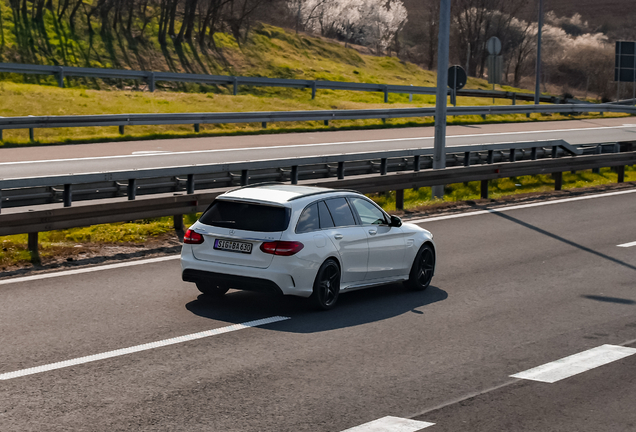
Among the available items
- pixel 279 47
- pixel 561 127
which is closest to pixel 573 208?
pixel 561 127

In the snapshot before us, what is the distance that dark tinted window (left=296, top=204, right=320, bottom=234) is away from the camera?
29.9 feet

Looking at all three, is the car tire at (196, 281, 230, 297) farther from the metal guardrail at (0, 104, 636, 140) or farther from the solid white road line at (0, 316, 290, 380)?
the metal guardrail at (0, 104, 636, 140)

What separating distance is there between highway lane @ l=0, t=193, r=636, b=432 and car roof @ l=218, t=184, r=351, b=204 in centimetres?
119

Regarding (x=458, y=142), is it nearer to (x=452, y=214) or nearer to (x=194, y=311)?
(x=452, y=214)

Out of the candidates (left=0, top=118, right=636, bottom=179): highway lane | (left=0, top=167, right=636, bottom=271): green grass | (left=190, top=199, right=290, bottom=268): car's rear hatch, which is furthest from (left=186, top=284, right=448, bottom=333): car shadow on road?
(left=0, top=118, right=636, bottom=179): highway lane

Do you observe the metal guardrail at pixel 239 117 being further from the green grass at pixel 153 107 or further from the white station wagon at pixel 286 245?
the white station wagon at pixel 286 245

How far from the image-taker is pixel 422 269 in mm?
10680

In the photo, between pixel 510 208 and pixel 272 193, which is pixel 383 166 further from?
pixel 272 193

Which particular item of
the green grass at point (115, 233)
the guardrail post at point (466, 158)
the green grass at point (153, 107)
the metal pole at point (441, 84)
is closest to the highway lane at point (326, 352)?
the green grass at point (115, 233)

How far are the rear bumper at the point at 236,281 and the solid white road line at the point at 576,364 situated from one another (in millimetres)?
2825

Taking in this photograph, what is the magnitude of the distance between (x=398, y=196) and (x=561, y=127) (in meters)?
20.3

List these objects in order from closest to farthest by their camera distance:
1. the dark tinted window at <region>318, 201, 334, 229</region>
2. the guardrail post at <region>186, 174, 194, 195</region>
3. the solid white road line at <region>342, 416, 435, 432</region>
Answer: the solid white road line at <region>342, 416, 435, 432</region> < the dark tinted window at <region>318, 201, 334, 229</region> < the guardrail post at <region>186, 174, 194, 195</region>

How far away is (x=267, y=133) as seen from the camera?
27828 millimetres

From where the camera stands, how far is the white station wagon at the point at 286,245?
349 inches
